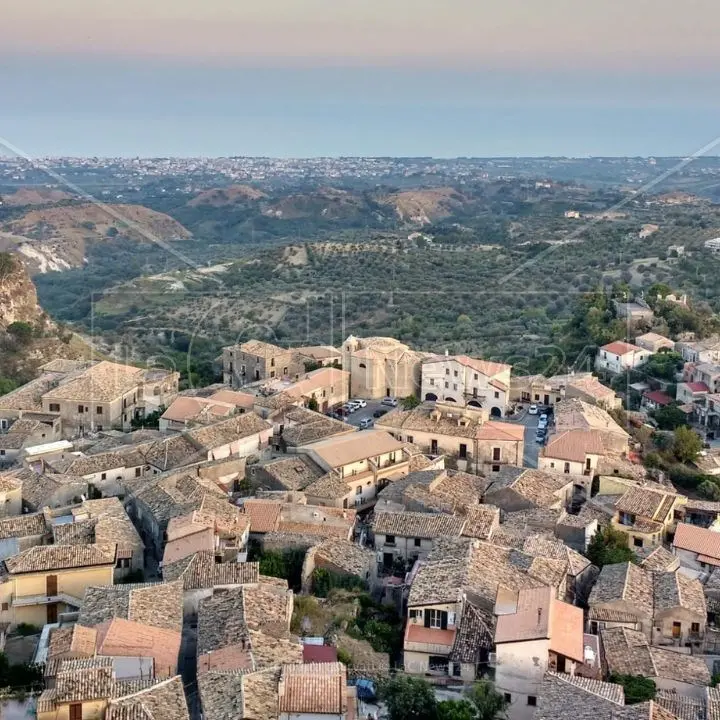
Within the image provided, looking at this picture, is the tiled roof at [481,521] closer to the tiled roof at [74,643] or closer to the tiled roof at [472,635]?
the tiled roof at [472,635]

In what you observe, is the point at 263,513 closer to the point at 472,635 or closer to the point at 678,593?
the point at 472,635

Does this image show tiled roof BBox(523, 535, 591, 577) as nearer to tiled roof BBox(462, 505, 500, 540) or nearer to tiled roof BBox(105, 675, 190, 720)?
tiled roof BBox(462, 505, 500, 540)

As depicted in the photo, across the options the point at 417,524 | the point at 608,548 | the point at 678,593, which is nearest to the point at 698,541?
the point at 608,548

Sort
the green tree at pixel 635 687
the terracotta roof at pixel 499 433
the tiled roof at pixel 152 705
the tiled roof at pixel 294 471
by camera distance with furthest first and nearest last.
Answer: the terracotta roof at pixel 499 433 < the tiled roof at pixel 294 471 < the green tree at pixel 635 687 < the tiled roof at pixel 152 705

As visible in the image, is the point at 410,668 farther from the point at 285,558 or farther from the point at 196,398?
the point at 196,398

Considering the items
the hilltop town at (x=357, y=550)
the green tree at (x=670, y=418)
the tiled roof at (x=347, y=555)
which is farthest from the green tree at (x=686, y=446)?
the tiled roof at (x=347, y=555)

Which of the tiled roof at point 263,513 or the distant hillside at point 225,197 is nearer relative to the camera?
the tiled roof at point 263,513

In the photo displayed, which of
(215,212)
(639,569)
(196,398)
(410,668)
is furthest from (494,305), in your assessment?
(215,212)
